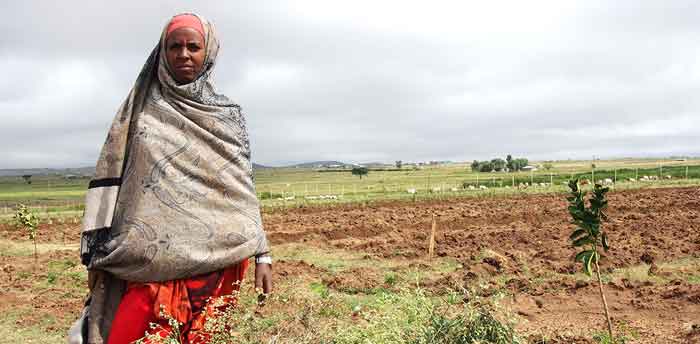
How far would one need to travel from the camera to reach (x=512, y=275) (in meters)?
7.70

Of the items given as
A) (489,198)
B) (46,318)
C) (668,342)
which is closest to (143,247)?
(668,342)

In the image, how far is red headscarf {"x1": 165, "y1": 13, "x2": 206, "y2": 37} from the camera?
7.21ft

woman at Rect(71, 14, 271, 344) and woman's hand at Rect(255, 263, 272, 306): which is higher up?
woman at Rect(71, 14, 271, 344)

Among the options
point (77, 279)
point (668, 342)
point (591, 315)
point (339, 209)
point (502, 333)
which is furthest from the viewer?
point (339, 209)

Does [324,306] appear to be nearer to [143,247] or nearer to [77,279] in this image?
[143,247]

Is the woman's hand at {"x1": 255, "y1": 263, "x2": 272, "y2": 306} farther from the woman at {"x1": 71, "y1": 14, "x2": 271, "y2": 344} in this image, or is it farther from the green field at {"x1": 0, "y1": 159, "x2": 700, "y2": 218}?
the green field at {"x1": 0, "y1": 159, "x2": 700, "y2": 218}

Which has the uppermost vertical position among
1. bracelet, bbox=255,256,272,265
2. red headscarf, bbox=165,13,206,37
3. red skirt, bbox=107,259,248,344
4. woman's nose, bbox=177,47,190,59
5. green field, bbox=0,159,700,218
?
red headscarf, bbox=165,13,206,37

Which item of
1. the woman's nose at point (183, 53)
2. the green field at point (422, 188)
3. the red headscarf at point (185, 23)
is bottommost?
the green field at point (422, 188)

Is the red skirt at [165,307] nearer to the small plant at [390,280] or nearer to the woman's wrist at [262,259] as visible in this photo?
the woman's wrist at [262,259]

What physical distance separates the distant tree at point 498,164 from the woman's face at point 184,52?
82466 millimetres

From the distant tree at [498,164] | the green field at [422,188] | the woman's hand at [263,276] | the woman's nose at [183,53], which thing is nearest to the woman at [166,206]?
the woman's nose at [183,53]

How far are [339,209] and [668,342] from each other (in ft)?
49.6

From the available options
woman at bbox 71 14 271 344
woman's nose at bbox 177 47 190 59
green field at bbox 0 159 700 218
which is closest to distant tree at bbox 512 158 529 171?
green field at bbox 0 159 700 218

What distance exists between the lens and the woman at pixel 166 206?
2119 mm
